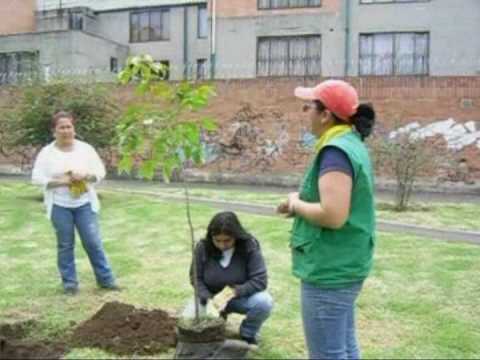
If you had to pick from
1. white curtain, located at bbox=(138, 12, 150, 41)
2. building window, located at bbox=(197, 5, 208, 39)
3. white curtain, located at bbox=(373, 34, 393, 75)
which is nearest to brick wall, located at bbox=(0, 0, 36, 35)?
white curtain, located at bbox=(138, 12, 150, 41)

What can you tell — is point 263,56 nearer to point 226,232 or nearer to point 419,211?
point 419,211

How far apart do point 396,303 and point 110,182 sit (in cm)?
1605

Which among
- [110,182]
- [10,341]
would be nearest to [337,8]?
[110,182]

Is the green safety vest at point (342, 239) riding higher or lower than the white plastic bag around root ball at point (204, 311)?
higher

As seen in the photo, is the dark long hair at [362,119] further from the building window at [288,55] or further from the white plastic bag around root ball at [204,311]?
the building window at [288,55]

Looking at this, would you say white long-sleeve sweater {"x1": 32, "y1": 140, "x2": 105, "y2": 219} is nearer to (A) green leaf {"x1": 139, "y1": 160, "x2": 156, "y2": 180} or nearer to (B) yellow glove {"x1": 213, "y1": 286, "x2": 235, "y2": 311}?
(B) yellow glove {"x1": 213, "y1": 286, "x2": 235, "y2": 311}

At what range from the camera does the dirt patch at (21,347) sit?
196 inches

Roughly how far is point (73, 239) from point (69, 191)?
503 millimetres

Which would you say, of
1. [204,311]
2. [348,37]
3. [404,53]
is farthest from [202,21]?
[204,311]

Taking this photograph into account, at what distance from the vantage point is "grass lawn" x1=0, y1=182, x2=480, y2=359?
5.84 m

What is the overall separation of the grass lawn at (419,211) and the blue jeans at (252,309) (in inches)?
254

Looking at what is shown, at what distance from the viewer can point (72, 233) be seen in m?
7.18

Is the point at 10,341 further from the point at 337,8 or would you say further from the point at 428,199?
the point at 337,8

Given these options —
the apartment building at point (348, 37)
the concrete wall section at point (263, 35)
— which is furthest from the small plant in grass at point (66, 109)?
the concrete wall section at point (263, 35)
